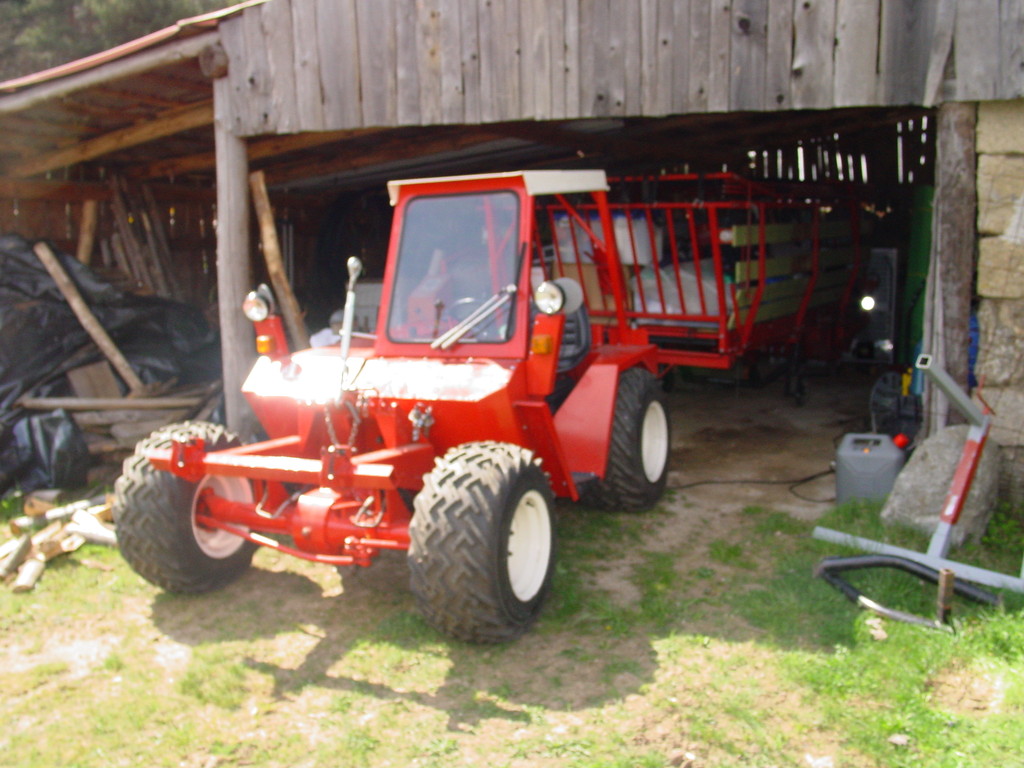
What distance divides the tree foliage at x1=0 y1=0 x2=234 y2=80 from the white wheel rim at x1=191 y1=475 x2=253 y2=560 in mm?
13851

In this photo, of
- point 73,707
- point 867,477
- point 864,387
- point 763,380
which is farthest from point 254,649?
point 864,387

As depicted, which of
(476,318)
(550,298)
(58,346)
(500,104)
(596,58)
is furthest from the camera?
(58,346)

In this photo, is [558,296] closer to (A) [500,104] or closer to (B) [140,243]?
(A) [500,104]

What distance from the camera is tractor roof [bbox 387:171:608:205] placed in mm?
4449

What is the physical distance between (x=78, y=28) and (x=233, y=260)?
13.4 metres

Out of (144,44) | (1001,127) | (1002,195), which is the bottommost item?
(1002,195)

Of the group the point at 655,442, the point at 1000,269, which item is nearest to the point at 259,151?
the point at 655,442

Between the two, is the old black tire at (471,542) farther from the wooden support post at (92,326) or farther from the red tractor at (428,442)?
the wooden support post at (92,326)

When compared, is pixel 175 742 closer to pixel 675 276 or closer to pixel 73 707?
pixel 73 707

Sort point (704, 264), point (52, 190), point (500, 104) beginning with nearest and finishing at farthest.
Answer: point (500, 104), point (704, 264), point (52, 190)

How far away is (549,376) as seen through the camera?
4.34m

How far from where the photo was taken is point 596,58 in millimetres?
5449

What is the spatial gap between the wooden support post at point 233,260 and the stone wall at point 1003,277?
465 centimetres

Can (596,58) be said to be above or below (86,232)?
above
